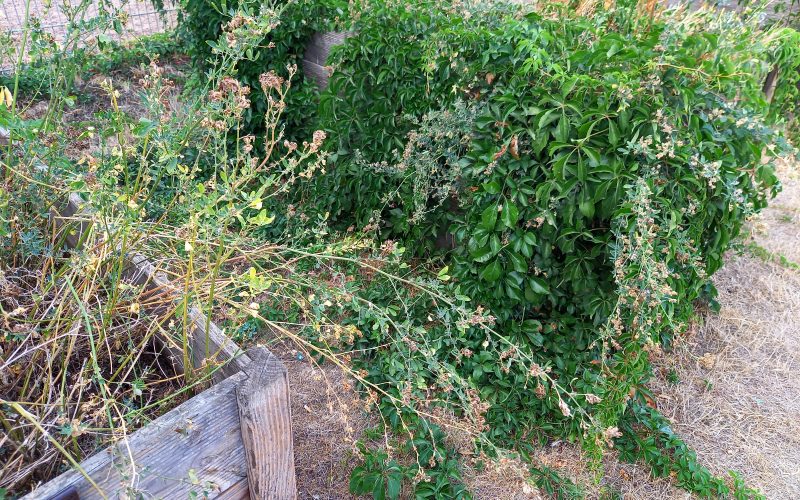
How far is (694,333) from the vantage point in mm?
3031

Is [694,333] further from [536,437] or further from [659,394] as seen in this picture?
[536,437]

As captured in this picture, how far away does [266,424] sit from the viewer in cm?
A: 133

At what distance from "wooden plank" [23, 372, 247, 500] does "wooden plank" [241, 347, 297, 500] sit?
26mm

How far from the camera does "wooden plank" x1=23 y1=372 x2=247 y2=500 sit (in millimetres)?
1107

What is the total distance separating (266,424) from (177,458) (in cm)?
20

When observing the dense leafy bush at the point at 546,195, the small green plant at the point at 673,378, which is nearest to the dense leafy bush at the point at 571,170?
the dense leafy bush at the point at 546,195

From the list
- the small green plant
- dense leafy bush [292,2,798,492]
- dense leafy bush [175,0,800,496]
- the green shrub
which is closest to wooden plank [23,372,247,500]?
dense leafy bush [175,0,800,496]

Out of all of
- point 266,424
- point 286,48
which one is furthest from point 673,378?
point 286,48

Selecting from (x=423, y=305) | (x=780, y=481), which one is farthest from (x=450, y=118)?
(x=780, y=481)

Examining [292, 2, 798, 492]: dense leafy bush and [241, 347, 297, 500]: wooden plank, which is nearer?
[241, 347, 297, 500]: wooden plank

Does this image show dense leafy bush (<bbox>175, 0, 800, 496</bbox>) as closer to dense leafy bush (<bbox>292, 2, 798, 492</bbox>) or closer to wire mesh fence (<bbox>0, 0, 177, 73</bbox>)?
dense leafy bush (<bbox>292, 2, 798, 492</bbox>)

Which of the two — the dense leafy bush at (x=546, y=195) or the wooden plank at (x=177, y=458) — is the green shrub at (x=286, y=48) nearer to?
the dense leafy bush at (x=546, y=195)

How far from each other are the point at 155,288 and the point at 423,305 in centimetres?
137

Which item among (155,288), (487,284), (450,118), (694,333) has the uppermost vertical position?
(450,118)
